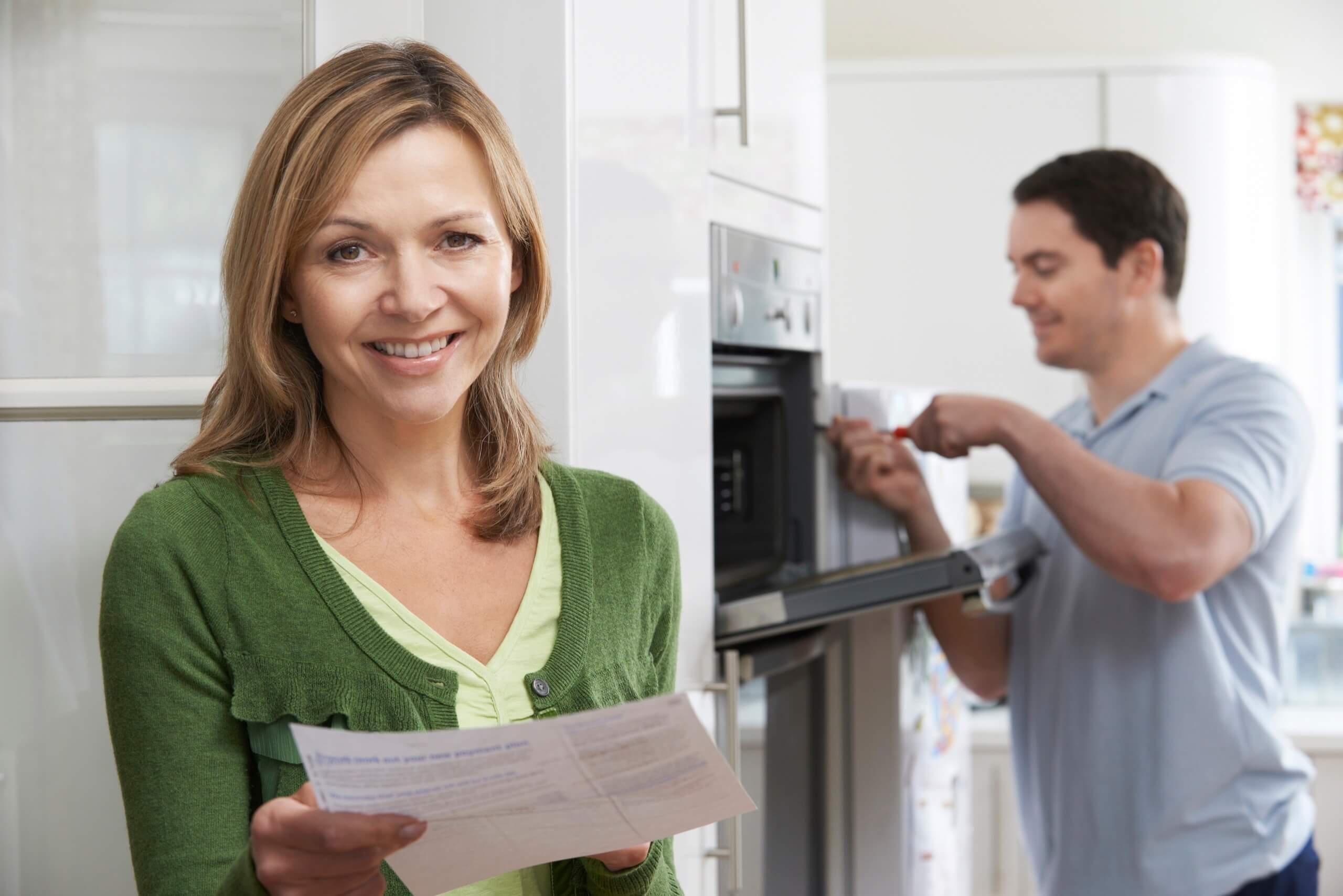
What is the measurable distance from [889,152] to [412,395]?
217 cm

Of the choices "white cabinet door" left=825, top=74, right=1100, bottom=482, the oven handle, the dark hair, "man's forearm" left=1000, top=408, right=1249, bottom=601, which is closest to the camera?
the oven handle

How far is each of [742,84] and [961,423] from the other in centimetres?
53

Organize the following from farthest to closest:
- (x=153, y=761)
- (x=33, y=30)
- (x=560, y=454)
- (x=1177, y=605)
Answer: (x=1177, y=605) < (x=560, y=454) < (x=33, y=30) < (x=153, y=761)

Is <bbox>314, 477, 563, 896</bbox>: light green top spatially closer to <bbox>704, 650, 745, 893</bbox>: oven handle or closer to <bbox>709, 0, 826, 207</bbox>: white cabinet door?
<bbox>704, 650, 745, 893</bbox>: oven handle

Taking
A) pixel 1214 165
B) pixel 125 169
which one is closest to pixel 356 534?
pixel 125 169

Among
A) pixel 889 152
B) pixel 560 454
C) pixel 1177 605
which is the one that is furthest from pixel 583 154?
pixel 889 152

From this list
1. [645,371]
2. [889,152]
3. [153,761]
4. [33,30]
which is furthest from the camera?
[889,152]

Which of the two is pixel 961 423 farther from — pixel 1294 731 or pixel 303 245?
pixel 1294 731

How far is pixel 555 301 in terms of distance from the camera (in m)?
1.09

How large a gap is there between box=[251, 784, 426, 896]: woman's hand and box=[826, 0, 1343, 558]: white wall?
9.38ft

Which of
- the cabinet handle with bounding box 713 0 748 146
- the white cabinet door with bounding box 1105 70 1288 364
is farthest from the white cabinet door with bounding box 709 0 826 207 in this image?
the white cabinet door with bounding box 1105 70 1288 364

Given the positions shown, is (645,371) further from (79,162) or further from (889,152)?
(889,152)

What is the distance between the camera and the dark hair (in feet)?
5.71

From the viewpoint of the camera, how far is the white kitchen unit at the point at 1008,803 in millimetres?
2619
